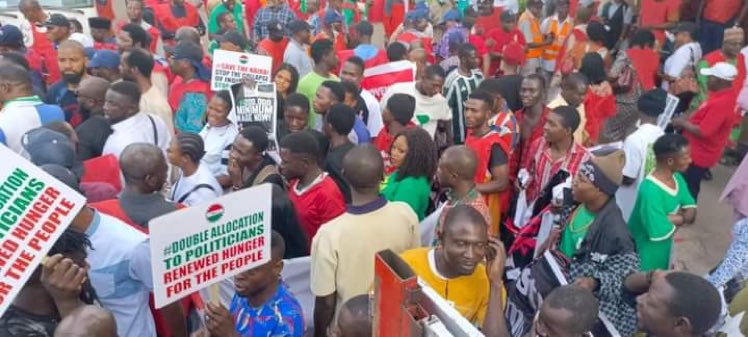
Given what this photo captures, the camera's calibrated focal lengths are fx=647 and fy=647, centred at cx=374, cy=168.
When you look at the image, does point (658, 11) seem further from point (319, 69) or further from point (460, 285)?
point (460, 285)

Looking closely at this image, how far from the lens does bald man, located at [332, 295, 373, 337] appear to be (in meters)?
2.38

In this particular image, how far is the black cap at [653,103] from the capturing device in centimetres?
487

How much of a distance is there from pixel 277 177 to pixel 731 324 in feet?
8.10

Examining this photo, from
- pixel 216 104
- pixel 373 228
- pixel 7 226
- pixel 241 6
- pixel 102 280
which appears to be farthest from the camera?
pixel 241 6

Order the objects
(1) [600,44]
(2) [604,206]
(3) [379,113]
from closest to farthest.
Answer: (2) [604,206]
(3) [379,113]
(1) [600,44]

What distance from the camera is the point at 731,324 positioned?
287 centimetres

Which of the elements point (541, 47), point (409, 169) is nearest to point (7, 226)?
point (409, 169)

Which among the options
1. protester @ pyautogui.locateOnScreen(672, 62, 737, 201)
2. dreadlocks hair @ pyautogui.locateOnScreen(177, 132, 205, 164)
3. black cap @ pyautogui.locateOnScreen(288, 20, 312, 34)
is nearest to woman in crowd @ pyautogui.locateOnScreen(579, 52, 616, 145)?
protester @ pyautogui.locateOnScreen(672, 62, 737, 201)

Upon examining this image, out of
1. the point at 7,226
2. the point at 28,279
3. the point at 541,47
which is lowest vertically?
the point at 541,47

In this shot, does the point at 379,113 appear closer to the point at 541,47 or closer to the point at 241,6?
the point at 541,47

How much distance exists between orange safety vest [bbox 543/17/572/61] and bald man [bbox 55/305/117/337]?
8.36 metres

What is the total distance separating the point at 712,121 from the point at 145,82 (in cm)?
493

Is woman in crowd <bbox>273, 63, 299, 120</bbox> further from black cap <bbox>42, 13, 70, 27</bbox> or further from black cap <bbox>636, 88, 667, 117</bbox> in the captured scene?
black cap <bbox>636, 88, 667, 117</bbox>

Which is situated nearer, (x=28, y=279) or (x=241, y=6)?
(x=28, y=279)
